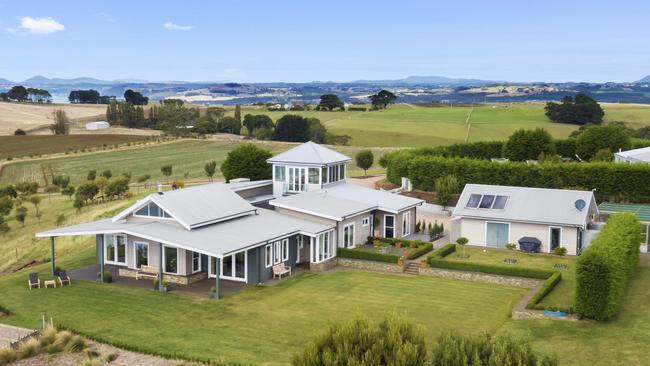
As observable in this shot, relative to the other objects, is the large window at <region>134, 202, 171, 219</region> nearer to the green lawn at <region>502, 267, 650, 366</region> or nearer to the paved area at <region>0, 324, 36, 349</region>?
the paved area at <region>0, 324, 36, 349</region>

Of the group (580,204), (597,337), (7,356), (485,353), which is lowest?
(7,356)

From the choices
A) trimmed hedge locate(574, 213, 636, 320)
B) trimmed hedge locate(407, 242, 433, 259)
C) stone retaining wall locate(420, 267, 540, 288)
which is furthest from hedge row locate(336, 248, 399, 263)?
trimmed hedge locate(574, 213, 636, 320)

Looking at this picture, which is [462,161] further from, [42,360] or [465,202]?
[42,360]

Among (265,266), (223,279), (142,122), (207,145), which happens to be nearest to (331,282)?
(265,266)

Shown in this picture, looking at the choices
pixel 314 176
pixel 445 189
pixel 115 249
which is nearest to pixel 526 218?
pixel 445 189


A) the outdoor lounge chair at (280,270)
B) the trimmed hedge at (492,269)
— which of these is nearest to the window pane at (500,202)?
the trimmed hedge at (492,269)

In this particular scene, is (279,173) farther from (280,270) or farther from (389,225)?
(280,270)
